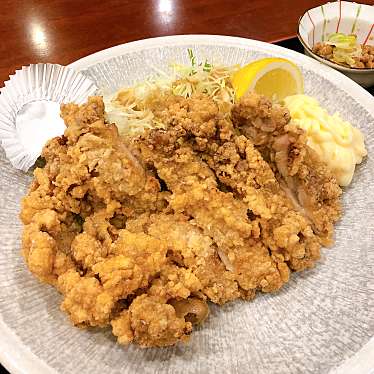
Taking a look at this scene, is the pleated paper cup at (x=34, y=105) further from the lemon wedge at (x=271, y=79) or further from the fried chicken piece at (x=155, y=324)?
the fried chicken piece at (x=155, y=324)

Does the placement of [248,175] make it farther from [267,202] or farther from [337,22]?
[337,22]

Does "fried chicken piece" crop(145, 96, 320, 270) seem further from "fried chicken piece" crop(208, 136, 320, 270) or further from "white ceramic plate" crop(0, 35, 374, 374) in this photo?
"white ceramic plate" crop(0, 35, 374, 374)

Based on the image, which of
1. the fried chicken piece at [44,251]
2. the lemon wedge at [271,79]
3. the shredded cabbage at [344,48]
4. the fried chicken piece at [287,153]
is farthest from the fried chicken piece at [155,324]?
the shredded cabbage at [344,48]

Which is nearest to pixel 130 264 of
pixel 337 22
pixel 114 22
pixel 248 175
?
pixel 248 175

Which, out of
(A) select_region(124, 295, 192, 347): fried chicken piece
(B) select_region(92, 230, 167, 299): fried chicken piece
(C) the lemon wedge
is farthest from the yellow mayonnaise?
(A) select_region(124, 295, 192, 347): fried chicken piece

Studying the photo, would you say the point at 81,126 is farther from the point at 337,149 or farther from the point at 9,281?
the point at 337,149

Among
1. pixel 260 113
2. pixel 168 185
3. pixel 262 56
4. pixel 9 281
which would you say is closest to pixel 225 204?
pixel 168 185
